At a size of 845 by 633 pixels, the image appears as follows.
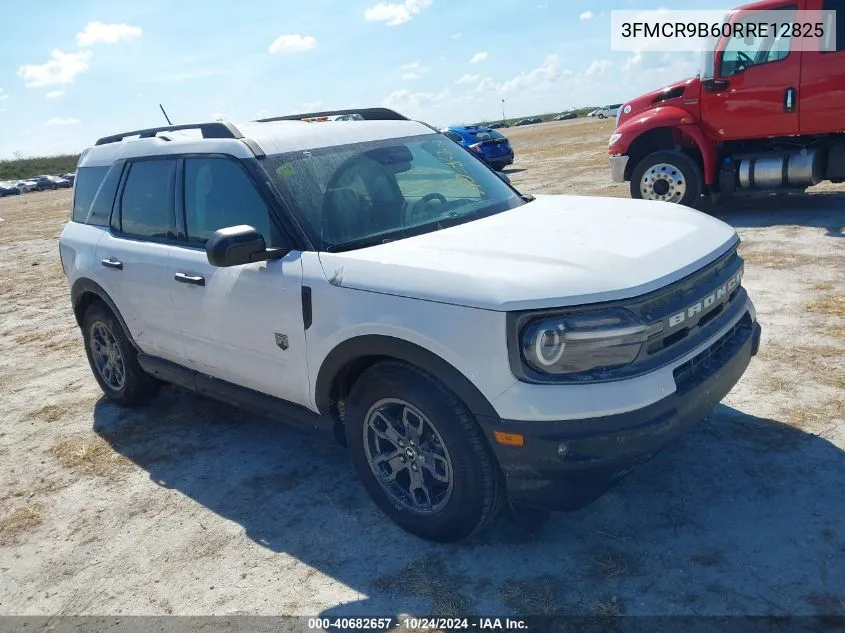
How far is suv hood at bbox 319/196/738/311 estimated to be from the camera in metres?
2.76

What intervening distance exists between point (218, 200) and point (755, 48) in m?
7.88

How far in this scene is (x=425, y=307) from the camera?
2955 mm

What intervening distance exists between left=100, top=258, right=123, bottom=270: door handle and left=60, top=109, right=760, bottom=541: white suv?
0.04 ft


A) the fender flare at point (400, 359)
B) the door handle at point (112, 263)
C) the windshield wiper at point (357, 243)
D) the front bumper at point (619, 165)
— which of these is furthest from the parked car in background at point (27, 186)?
the fender flare at point (400, 359)

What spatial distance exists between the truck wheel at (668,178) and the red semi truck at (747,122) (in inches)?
0.5

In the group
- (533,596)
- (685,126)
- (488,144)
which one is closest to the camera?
(533,596)

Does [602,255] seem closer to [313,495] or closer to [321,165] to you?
A: [321,165]

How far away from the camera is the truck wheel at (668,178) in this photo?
9734mm

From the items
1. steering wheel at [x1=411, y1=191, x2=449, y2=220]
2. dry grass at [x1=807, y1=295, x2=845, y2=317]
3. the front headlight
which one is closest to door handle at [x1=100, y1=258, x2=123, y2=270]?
steering wheel at [x1=411, y1=191, x2=449, y2=220]

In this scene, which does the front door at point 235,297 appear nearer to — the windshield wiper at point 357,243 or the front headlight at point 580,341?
the windshield wiper at point 357,243

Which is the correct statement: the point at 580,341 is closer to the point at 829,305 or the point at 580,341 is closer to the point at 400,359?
the point at 400,359

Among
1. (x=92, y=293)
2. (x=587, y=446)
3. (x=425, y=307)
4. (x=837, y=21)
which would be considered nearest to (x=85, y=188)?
(x=92, y=293)

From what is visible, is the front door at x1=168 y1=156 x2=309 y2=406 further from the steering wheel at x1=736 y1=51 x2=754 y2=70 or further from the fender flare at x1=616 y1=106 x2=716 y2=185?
the steering wheel at x1=736 y1=51 x2=754 y2=70

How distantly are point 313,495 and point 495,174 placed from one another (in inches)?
91.0
